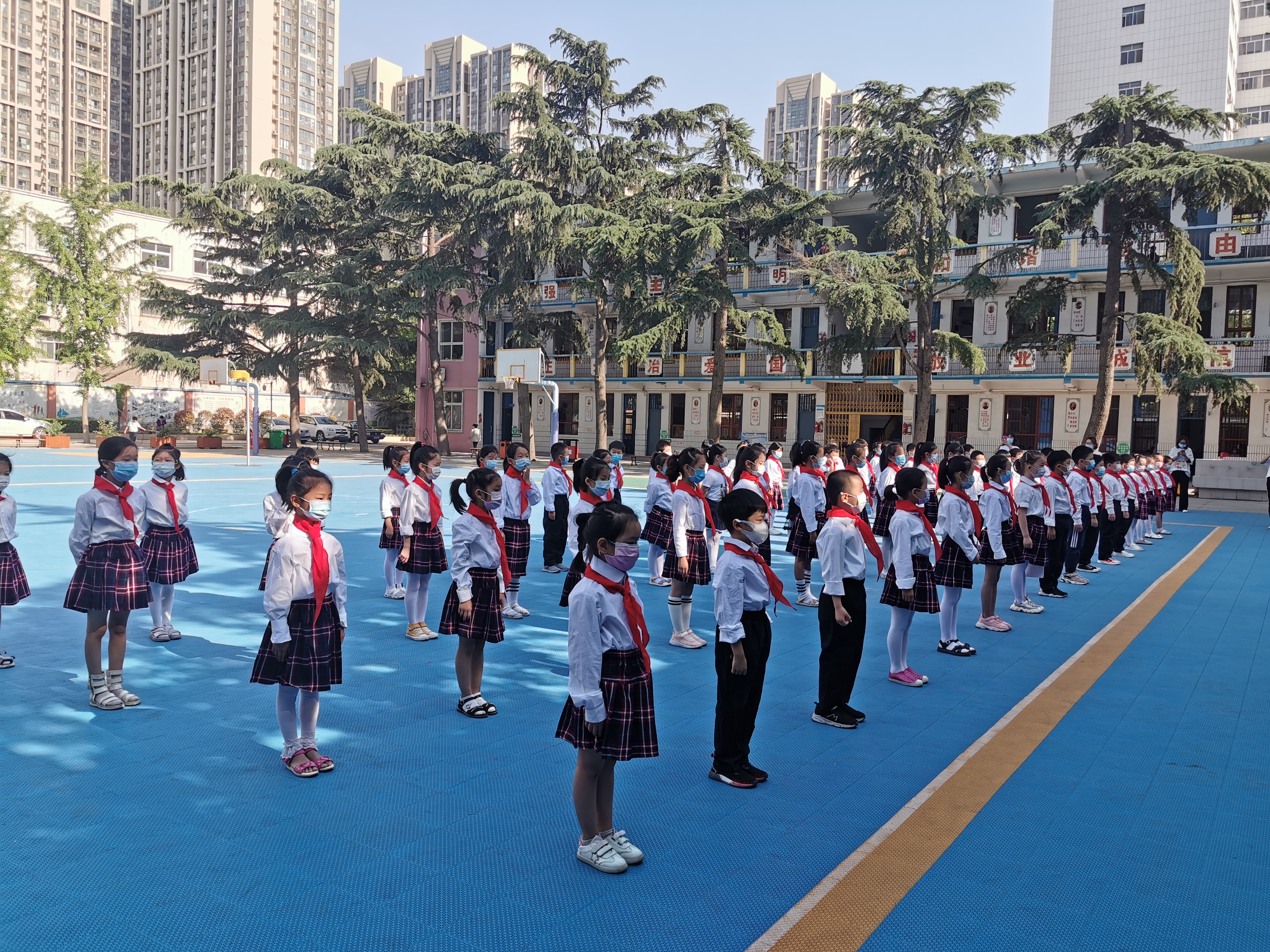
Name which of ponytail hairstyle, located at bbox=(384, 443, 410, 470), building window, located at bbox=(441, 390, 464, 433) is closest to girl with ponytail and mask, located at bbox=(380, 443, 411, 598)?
ponytail hairstyle, located at bbox=(384, 443, 410, 470)

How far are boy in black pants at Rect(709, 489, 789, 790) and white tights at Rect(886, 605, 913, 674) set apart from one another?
221 centimetres

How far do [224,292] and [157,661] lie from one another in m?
37.7

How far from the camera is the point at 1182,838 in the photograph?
14.1 feet

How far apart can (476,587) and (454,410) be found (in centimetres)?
4140

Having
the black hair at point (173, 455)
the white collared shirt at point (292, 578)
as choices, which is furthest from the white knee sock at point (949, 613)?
the black hair at point (173, 455)

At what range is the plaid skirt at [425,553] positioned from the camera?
301 inches

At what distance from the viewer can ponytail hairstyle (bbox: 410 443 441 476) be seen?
7793mm

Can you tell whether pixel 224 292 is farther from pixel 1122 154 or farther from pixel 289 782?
Result: pixel 289 782

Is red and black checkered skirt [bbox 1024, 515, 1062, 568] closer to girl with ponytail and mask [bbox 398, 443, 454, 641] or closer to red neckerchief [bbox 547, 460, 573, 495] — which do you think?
red neckerchief [bbox 547, 460, 573, 495]

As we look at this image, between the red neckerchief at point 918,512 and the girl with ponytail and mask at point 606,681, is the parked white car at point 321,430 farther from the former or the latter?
the girl with ponytail and mask at point 606,681

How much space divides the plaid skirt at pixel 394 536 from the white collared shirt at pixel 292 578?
352 cm

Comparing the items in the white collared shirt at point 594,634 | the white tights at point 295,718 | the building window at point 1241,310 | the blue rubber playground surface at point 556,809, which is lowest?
the blue rubber playground surface at point 556,809

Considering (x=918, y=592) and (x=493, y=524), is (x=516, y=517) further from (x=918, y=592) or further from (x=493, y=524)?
(x=918, y=592)

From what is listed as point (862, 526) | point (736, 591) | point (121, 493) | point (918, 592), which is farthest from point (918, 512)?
point (121, 493)
